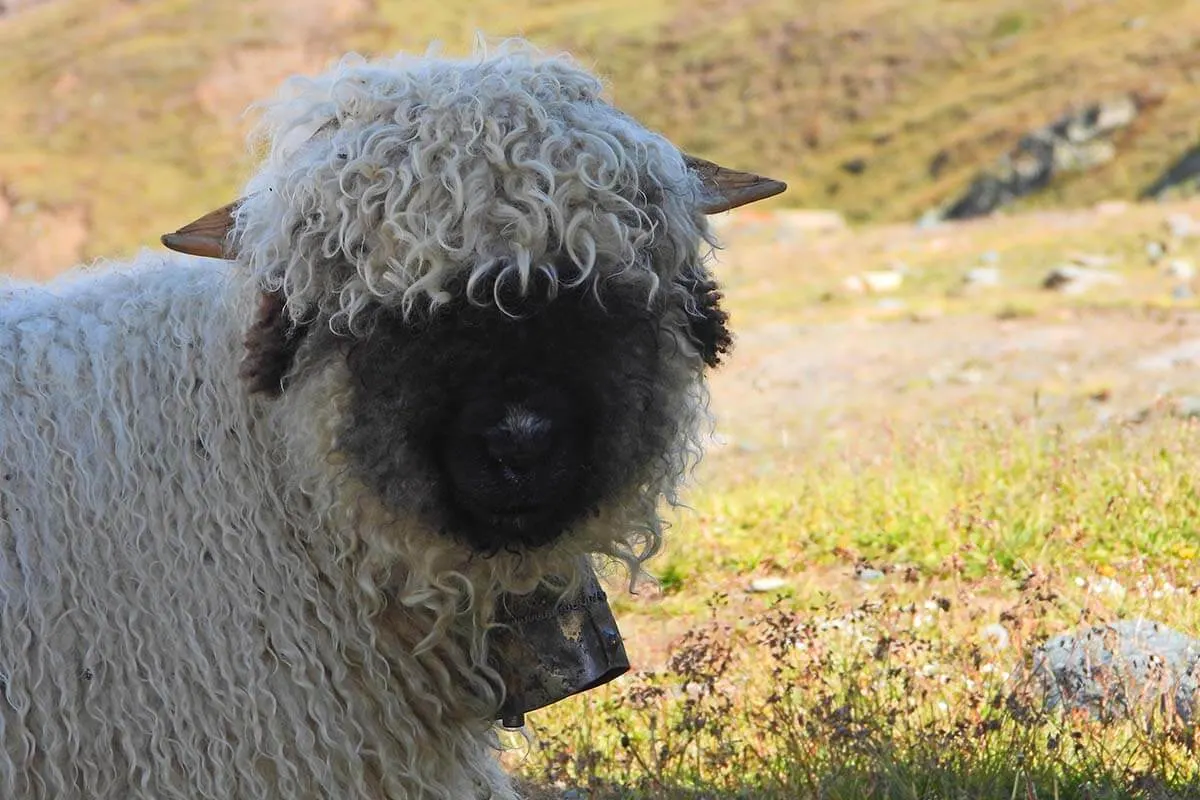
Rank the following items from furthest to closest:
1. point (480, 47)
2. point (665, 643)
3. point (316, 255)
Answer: point (665, 643) < point (480, 47) < point (316, 255)

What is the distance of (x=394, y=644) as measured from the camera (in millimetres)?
3164

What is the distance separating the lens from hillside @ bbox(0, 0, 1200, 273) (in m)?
42.3

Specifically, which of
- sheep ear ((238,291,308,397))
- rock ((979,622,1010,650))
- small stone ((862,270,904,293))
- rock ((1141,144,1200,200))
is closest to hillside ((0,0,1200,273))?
rock ((1141,144,1200,200))

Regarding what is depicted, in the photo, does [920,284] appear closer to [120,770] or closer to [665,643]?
[665,643]

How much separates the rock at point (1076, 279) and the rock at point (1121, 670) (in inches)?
422

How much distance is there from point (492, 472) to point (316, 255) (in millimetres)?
622

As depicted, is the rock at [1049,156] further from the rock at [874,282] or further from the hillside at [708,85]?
the rock at [874,282]

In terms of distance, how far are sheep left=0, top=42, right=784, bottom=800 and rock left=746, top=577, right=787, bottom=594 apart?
8.14 ft

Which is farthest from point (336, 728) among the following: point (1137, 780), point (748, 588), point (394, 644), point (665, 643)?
point (748, 588)

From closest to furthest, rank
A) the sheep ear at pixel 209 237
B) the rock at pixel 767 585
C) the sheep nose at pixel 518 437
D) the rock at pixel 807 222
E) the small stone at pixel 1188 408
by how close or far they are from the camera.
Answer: the sheep nose at pixel 518 437 < the sheep ear at pixel 209 237 < the rock at pixel 767 585 < the small stone at pixel 1188 408 < the rock at pixel 807 222

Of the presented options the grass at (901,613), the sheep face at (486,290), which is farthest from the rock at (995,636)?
the sheep face at (486,290)

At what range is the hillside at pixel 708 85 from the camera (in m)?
42.3

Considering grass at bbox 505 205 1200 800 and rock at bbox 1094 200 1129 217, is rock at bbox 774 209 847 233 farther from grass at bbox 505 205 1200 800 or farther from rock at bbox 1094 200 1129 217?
grass at bbox 505 205 1200 800

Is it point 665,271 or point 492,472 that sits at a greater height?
point 665,271
